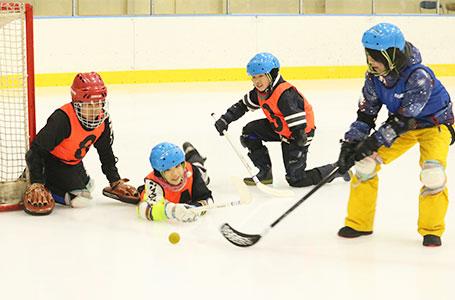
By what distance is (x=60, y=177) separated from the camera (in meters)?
4.04

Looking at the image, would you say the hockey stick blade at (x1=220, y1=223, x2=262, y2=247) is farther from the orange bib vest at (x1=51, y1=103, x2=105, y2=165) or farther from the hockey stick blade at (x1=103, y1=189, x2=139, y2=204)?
the orange bib vest at (x1=51, y1=103, x2=105, y2=165)

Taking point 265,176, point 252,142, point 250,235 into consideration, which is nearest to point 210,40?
point 252,142

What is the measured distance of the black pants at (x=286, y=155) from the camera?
4.53 meters

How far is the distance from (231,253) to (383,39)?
0.98 meters

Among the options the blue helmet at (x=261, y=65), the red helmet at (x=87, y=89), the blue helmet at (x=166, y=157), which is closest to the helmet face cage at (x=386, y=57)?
the blue helmet at (x=166, y=157)

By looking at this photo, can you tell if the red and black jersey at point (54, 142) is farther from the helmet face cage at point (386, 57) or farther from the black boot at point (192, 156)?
the helmet face cage at point (386, 57)

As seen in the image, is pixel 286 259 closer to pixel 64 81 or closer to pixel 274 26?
pixel 64 81

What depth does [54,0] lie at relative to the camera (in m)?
9.10

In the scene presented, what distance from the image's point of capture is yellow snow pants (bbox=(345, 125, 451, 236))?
3361mm

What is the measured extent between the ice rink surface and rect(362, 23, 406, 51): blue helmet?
2.59 feet

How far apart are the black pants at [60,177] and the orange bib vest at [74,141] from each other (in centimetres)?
3

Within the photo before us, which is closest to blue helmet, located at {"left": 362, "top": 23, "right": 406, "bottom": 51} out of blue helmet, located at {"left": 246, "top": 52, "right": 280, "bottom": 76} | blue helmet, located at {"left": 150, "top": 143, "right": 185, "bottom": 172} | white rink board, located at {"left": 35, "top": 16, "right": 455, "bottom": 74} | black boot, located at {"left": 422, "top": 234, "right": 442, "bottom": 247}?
black boot, located at {"left": 422, "top": 234, "right": 442, "bottom": 247}

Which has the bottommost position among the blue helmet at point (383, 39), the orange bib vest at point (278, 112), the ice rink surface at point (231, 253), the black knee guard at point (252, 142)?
the ice rink surface at point (231, 253)

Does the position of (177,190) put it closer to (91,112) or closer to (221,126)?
(91,112)
